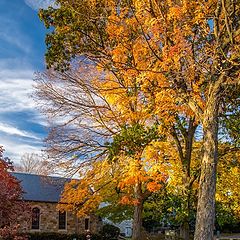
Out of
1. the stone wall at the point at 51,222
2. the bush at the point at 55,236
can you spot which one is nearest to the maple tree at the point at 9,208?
the bush at the point at 55,236

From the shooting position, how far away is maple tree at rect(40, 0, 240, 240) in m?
11.5

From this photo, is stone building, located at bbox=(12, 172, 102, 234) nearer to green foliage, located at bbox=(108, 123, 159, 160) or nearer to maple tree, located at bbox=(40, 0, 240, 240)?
green foliage, located at bbox=(108, 123, 159, 160)

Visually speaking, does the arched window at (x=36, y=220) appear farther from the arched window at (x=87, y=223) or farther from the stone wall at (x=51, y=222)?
the arched window at (x=87, y=223)

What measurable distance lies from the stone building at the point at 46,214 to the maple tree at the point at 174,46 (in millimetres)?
23005

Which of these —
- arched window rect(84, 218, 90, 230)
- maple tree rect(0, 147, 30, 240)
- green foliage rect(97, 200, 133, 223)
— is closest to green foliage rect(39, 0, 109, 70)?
maple tree rect(0, 147, 30, 240)

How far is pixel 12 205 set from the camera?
56.2 feet

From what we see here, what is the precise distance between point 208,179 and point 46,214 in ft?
90.1

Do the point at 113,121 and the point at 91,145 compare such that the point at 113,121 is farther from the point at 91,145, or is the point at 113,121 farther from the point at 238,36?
the point at 238,36

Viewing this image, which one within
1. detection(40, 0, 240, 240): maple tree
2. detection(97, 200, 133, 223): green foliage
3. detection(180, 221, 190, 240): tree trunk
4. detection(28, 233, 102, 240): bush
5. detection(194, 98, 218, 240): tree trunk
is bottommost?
detection(28, 233, 102, 240): bush

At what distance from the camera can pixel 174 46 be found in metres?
12.6

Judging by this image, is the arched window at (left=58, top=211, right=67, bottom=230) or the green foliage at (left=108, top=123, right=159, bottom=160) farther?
the arched window at (left=58, top=211, right=67, bottom=230)

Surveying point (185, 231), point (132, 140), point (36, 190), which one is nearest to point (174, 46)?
point (132, 140)

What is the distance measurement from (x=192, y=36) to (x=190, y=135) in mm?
7127

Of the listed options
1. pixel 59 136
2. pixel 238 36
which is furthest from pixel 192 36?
pixel 59 136
